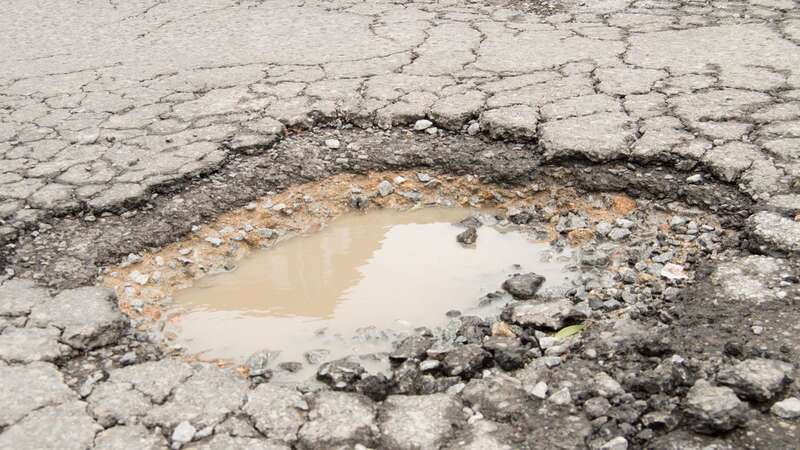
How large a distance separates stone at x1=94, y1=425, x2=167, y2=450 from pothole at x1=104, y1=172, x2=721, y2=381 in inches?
18.0

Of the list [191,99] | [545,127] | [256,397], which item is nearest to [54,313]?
[256,397]

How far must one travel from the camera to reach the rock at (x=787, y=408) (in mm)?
1859

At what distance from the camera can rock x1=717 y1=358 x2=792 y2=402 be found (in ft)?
6.29

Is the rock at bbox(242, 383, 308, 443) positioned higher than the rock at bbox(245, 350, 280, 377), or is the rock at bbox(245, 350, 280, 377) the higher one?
the rock at bbox(242, 383, 308, 443)

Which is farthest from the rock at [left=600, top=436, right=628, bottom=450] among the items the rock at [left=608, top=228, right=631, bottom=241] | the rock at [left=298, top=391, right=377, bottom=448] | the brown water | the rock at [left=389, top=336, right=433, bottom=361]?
the rock at [left=608, top=228, right=631, bottom=241]

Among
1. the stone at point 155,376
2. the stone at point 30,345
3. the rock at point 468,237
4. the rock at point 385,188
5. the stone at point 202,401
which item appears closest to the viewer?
the stone at point 202,401

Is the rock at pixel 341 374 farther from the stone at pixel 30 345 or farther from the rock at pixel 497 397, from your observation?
the stone at pixel 30 345

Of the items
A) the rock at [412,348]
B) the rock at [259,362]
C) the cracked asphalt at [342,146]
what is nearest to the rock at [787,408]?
the cracked asphalt at [342,146]

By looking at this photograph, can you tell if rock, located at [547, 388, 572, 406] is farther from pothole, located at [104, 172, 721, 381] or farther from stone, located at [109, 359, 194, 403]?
stone, located at [109, 359, 194, 403]

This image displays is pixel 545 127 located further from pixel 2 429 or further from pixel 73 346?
pixel 2 429

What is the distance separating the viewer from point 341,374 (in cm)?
230

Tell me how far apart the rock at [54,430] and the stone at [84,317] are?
37 cm

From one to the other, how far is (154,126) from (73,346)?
5.70 ft

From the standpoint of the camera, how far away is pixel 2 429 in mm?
2078
